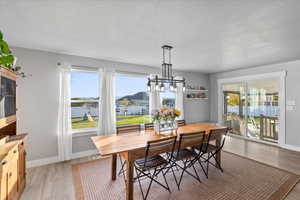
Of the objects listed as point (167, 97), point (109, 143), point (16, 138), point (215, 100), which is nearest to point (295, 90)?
point (215, 100)

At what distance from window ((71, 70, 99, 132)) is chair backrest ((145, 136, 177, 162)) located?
2.37 metres

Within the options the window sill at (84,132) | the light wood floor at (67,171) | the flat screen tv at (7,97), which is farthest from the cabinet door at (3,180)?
the window sill at (84,132)

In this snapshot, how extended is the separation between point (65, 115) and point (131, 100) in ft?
5.80

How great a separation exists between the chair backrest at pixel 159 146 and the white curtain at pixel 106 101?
2077 mm

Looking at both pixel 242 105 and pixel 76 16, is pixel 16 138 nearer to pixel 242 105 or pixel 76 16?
pixel 76 16

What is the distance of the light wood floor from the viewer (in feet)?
6.87

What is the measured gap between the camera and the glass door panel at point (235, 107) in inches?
192

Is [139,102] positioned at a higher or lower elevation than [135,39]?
lower

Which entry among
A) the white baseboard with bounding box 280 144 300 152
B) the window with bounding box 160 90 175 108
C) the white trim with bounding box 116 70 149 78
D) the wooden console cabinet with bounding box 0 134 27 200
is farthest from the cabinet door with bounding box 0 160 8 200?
the white baseboard with bounding box 280 144 300 152

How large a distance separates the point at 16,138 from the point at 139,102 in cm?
291

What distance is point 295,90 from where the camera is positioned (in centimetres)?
372

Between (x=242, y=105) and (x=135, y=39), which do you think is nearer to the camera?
(x=135, y=39)

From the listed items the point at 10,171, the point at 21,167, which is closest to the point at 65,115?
the point at 21,167

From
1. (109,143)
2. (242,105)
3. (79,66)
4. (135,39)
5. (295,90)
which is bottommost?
(109,143)
